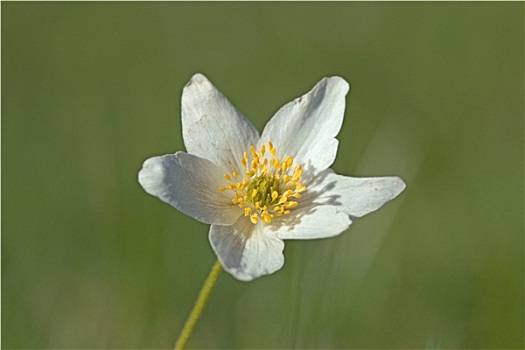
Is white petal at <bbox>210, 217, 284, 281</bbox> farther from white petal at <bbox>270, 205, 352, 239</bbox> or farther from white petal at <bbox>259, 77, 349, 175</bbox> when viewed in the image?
white petal at <bbox>259, 77, 349, 175</bbox>

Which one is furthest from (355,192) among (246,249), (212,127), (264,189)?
(212,127)

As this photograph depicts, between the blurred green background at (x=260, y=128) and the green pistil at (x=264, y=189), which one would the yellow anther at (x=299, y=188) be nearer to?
the green pistil at (x=264, y=189)

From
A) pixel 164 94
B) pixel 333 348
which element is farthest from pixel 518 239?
pixel 164 94

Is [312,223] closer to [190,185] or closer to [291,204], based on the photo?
[291,204]

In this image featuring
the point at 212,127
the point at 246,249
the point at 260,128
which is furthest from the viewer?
the point at 260,128

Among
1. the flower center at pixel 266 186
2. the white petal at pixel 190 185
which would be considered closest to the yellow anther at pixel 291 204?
the flower center at pixel 266 186

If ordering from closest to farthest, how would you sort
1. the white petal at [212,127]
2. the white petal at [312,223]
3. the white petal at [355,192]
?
the white petal at [312,223] < the white petal at [355,192] < the white petal at [212,127]
